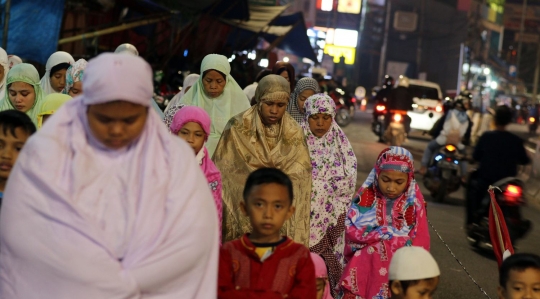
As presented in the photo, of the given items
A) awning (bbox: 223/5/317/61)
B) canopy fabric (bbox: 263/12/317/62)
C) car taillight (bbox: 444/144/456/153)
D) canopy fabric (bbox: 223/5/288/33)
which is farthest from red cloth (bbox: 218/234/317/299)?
canopy fabric (bbox: 263/12/317/62)

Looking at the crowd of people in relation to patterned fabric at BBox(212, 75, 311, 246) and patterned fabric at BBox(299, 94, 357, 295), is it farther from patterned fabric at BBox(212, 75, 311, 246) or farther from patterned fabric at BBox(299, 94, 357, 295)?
patterned fabric at BBox(299, 94, 357, 295)

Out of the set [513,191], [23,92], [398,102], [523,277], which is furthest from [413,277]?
[398,102]

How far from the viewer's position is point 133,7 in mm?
19500

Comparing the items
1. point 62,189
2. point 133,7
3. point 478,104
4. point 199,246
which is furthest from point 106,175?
point 478,104

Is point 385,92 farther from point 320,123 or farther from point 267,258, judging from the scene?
point 267,258

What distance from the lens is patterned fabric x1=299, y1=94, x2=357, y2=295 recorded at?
23.3ft

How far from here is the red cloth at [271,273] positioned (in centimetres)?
385

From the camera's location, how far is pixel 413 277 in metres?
4.39

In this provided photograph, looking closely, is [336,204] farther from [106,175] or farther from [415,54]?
[415,54]

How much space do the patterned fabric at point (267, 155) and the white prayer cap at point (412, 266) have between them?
205cm

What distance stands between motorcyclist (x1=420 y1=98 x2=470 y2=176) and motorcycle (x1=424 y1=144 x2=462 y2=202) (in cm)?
12

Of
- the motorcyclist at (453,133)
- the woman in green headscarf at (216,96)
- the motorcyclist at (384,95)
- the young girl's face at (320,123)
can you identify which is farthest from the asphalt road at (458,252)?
the motorcyclist at (384,95)

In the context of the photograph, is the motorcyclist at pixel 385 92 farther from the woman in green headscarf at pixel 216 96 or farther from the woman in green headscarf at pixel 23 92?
the woman in green headscarf at pixel 23 92

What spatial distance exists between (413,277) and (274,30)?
23392 mm
